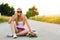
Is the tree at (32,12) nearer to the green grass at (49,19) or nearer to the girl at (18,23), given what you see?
the green grass at (49,19)

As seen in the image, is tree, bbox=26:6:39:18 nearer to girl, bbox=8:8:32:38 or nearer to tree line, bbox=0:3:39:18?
tree line, bbox=0:3:39:18

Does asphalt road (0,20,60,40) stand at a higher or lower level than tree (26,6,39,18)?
lower

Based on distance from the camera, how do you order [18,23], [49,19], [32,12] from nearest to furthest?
1. [18,23]
2. [32,12]
3. [49,19]

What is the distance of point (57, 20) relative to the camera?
2.64 meters

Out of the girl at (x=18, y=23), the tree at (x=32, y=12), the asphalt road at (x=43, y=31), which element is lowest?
the asphalt road at (x=43, y=31)

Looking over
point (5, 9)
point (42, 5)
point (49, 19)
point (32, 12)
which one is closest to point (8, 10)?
point (5, 9)

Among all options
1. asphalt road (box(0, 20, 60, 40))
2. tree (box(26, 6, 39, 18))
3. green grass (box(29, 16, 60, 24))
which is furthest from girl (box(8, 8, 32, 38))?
green grass (box(29, 16, 60, 24))

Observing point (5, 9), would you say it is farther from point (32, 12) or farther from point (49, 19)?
point (49, 19)

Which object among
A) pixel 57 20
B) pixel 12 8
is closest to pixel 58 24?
pixel 57 20

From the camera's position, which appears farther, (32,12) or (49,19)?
(49,19)

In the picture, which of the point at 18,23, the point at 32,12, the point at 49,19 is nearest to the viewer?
the point at 18,23

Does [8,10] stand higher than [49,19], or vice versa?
[8,10]

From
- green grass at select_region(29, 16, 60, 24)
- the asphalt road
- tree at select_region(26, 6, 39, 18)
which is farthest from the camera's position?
green grass at select_region(29, 16, 60, 24)

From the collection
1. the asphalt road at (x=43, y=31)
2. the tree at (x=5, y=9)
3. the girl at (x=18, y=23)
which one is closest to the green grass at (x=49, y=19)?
the asphalt road at (x=43, y=31)
